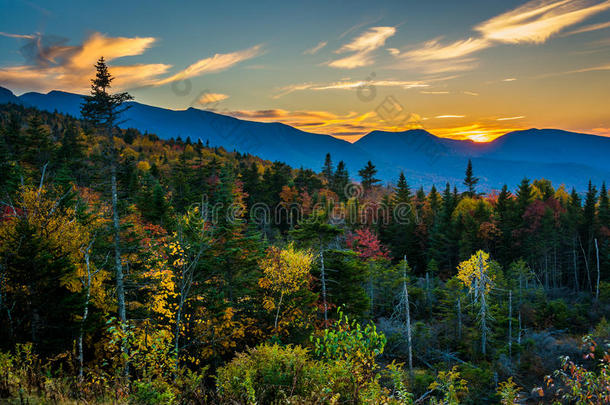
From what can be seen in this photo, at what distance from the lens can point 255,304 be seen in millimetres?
22359

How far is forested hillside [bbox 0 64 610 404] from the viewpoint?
22.7 ft

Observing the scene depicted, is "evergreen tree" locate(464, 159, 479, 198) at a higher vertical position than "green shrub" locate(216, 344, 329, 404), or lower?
higher

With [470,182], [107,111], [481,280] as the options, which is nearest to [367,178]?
[470,182]

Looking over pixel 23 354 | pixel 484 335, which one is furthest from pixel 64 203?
pixel 484 335

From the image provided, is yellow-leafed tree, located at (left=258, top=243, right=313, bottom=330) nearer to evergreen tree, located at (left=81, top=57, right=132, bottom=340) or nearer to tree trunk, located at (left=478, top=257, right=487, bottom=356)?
evergreen tree, located at (left=81, top=57, right=132, bottom=340)

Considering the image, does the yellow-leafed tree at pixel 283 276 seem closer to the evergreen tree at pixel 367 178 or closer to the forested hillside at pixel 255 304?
the forested hillside at pixel 255 304

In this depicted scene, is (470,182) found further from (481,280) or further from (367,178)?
(481,280)

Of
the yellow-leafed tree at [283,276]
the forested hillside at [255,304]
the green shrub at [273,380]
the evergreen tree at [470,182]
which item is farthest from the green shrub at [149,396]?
the evergreen tree at [470,182]

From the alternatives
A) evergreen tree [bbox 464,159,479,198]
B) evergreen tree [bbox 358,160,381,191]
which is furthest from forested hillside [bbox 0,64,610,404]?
evergreen tree [bbox 358,160,381,191]

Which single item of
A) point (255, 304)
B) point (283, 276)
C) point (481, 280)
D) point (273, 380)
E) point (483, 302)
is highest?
point (273, 380)

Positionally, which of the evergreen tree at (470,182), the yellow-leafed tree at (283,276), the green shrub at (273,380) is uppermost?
the evergreen tree at (470,182)

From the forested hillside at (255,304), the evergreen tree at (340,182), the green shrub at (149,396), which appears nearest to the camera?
the green shrub at (149,396)

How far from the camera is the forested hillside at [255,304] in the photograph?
6926 mm

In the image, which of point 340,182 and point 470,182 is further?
point 340,182
